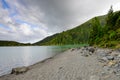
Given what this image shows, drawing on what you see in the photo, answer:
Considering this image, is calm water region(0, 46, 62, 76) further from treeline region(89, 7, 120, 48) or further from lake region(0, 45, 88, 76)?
treeline region(89, 7, 120, 48)

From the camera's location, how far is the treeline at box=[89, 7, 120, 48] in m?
48.6

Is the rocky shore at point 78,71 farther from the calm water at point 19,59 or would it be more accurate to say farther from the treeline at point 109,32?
the treeline at point 109,32

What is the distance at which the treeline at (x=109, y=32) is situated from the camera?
4856 cm

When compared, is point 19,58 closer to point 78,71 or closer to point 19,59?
point 19,59

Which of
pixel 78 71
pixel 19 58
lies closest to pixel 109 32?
pixel 19 58

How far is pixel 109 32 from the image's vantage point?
205 feet

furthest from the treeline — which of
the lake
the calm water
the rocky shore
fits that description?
the rocky shore

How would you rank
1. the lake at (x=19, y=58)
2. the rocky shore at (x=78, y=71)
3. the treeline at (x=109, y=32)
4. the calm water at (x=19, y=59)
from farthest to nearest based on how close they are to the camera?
the treeline at (x=109, y=32)
the lake at (x=19, y=58)
the calm water at (x=19, y=59)
the rocky shore at (x=78, y=71)

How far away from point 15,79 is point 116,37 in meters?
42.7

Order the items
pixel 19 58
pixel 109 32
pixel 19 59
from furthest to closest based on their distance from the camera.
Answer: pixel 109 32 → pixel 19 58 → pixel 19 59

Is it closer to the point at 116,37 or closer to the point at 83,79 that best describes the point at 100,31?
the point at 116,37

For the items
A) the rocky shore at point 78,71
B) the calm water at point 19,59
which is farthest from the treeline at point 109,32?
the rocky shore at point 78,71

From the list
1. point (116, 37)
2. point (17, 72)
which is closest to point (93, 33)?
point (116, 37)

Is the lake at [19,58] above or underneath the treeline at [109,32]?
underneath
